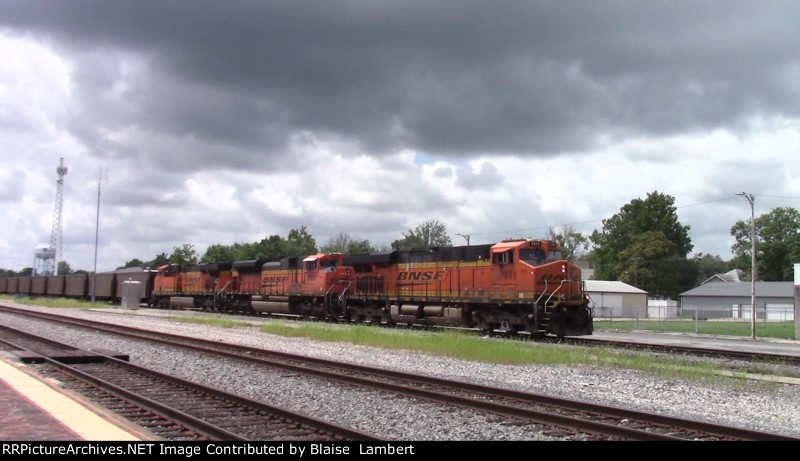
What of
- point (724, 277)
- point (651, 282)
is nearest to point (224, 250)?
point (651, 282)

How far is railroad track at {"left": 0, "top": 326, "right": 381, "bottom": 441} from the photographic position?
8601mm

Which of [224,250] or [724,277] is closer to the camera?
[724,277]

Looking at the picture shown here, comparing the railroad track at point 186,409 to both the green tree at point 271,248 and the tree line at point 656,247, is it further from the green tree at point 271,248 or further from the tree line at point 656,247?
the green tree at point 271,248

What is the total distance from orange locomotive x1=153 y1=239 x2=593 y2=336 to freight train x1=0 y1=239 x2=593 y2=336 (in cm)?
4

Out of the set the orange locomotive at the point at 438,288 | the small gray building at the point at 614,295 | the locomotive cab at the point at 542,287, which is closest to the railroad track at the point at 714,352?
the locomotive cab at the point at 542,287

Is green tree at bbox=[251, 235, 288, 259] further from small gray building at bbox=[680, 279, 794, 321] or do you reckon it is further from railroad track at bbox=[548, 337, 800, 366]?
railroad track at bbox=[548, 337, 800, 366]

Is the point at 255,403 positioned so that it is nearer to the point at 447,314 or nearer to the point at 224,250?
the point at 447,314

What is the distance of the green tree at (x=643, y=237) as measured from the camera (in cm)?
9925

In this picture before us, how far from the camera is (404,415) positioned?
10133 millimetres

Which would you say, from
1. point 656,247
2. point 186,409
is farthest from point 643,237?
point 186,409

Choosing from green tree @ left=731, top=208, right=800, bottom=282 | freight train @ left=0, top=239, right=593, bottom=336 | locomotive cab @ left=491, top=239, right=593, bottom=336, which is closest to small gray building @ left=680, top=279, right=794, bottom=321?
green tree @ left=731, top=208, right=800, bottom=282

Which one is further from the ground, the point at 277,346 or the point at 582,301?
the point at 582,301

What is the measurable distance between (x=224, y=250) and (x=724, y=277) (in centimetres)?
9241
